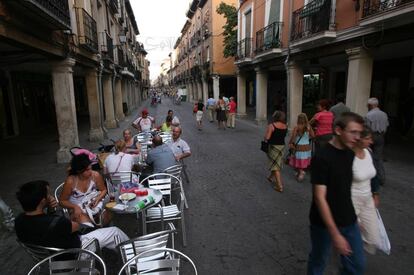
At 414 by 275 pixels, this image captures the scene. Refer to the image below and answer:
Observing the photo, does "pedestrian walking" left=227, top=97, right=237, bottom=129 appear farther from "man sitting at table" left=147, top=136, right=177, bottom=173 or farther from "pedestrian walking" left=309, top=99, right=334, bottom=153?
"man sitting at table" left=147, top=136, right=177, bottom=173

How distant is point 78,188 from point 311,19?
30.7ft

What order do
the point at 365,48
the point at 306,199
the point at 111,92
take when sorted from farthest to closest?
the point at 111,92 < the point at 365,48 < the point at 306,199

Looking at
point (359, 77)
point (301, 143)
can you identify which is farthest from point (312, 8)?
point (301, 143)

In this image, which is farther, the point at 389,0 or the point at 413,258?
the point at 389,0

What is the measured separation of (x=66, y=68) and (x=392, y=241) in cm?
823

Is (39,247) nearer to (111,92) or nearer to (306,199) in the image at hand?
Answer: (306,199)

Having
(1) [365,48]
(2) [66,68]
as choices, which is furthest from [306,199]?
(2) [66,68]

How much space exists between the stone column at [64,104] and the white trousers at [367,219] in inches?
307

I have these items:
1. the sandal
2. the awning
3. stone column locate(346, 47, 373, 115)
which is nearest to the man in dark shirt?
the sandal

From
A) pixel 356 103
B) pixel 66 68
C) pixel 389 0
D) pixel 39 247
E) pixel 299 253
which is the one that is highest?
pixel 389 0

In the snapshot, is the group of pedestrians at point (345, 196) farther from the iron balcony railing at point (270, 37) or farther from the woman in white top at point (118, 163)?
the iron balcony railing at point (270, 37)

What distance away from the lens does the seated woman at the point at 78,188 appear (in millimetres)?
3492

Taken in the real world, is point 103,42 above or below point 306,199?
above

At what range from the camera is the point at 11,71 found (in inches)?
553
